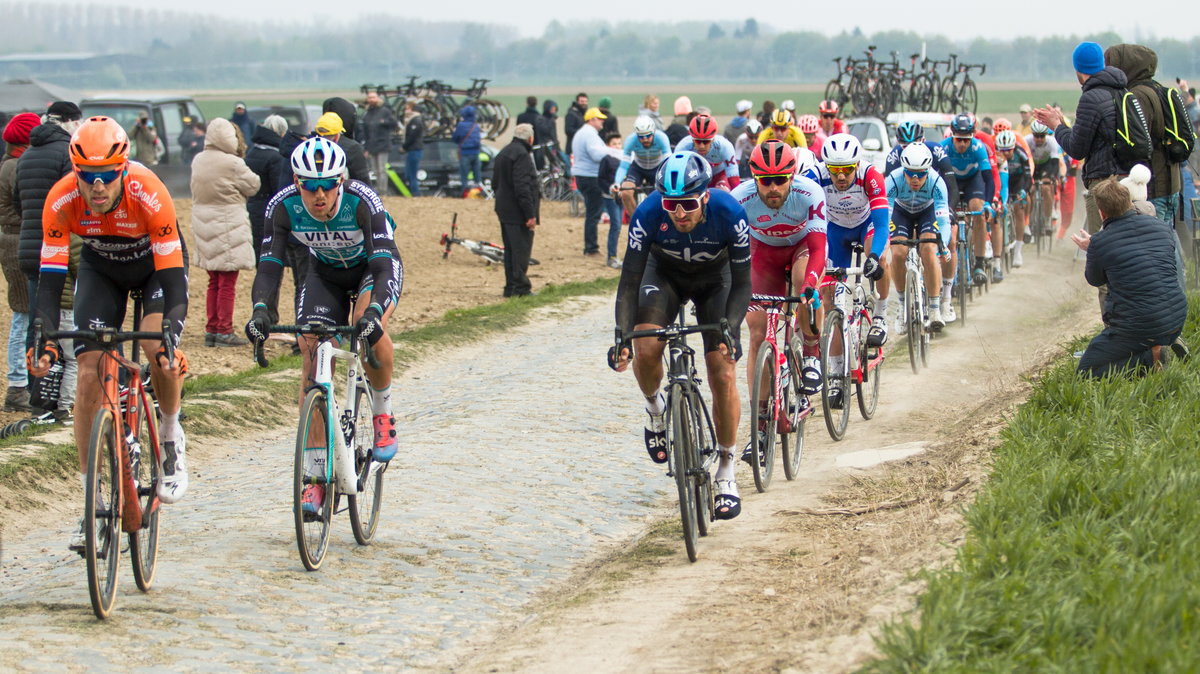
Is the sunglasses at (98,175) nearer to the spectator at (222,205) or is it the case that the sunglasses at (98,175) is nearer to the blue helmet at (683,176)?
the blue helmet at (683,176)

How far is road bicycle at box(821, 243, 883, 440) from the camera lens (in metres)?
10.1

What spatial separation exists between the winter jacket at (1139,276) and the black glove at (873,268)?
170 cm

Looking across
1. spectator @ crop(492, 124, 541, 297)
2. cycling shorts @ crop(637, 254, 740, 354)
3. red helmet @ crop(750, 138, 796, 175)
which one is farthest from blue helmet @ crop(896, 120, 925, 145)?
cycling shorts @ crop(637, 254, 740, 354)

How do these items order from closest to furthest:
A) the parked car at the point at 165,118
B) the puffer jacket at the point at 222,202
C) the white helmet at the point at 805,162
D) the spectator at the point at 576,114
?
the white helmet at the point at 805,162 < the puffer jacket at the point at 222,202 < the parked car at the point at 165,118 < the spectator at the point at 576,114

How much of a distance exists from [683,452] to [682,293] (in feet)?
→ 3.73

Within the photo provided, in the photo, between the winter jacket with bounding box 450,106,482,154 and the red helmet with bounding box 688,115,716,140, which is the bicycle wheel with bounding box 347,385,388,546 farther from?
the winter jacket with bounding box 450,106,482,154

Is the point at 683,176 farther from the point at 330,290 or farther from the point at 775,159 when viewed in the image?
the point at 330,290

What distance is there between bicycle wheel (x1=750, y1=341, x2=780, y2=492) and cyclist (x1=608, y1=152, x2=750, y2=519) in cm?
61

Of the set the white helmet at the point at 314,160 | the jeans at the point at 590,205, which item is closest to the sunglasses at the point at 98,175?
the white helmet at the point at 314,160

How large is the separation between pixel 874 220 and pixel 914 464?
7.14 feet

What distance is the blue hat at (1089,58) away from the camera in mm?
10617

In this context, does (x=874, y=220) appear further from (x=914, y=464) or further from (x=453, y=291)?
(x=453, y=291)

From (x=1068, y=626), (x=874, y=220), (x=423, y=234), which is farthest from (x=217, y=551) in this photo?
(x=423, y=234)

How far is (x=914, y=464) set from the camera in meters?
9.38
